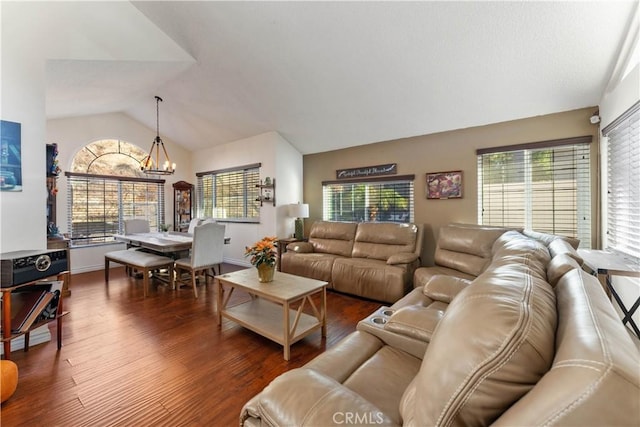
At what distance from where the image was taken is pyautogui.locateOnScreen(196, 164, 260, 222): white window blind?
5.39m

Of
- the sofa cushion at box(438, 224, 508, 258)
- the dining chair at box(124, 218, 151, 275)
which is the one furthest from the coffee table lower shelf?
the dining chair at box(124, 218, 151, 275)

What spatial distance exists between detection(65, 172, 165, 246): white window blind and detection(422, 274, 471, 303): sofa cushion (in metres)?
5.92

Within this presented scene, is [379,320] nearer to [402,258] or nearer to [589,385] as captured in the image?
[589,385]

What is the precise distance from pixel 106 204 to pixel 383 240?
17.8 ft

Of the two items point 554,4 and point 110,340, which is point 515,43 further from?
point 110,340

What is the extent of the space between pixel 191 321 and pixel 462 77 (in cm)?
386

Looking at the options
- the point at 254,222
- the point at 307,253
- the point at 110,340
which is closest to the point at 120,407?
the point at 110,340

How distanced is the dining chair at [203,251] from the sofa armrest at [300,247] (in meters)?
1.11

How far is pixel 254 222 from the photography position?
5.27 m

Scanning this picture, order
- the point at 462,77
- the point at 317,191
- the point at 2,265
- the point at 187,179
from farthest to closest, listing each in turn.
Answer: the point at 187,179 < the point at 317,191 < the point at 462,77 < the point at 2,265

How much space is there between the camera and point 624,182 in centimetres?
236

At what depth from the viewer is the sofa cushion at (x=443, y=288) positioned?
7.04ft

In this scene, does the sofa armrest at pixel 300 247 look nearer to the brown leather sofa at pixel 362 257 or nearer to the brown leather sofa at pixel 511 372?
the brown leather sofa at pixel 362 257

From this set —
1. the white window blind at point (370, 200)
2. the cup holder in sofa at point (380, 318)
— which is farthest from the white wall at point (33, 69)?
Answer: the white window blind at point (370, 200)
